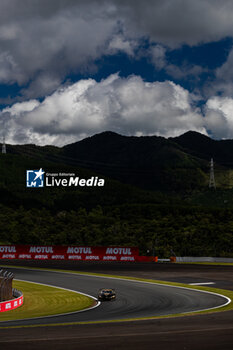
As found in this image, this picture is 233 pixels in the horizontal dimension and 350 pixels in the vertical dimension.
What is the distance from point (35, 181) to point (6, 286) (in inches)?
4184

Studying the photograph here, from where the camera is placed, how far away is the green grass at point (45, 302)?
1102 inches

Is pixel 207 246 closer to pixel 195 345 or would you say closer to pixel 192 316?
pixel 192 316

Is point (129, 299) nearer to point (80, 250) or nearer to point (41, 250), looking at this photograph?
point (80, 250)

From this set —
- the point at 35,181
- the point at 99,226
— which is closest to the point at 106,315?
the point at 99,226

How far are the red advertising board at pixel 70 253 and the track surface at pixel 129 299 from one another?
19.4m

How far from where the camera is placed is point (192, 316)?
79.4 feet

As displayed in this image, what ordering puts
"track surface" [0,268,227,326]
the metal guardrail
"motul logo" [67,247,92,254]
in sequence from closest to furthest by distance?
"track surface" [0,268,227,326] → the metal guardrail → "motul logo" [67,247,92,254]

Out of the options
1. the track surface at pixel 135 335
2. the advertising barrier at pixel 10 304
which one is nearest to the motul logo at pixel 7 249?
the advertising barrier at pixel 10 304

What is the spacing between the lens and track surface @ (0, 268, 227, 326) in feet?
84.4

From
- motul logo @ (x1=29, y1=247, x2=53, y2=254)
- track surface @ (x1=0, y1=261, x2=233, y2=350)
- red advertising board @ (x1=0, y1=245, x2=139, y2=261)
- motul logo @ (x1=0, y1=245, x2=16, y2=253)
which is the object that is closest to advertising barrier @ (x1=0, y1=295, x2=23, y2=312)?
track surface @ (x1=0, y1=261, x2=233, y2=350)

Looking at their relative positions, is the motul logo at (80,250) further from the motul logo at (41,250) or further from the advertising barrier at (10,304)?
the advertising barrier at (10,304)

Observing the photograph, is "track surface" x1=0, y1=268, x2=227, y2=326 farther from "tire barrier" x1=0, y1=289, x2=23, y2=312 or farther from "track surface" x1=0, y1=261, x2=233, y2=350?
"tire barrier" x1=0, y1=289, x2=23, y2=312

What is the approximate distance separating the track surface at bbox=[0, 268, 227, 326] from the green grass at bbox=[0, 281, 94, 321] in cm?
167

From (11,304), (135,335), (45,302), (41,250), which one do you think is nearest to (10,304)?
(11,304)
